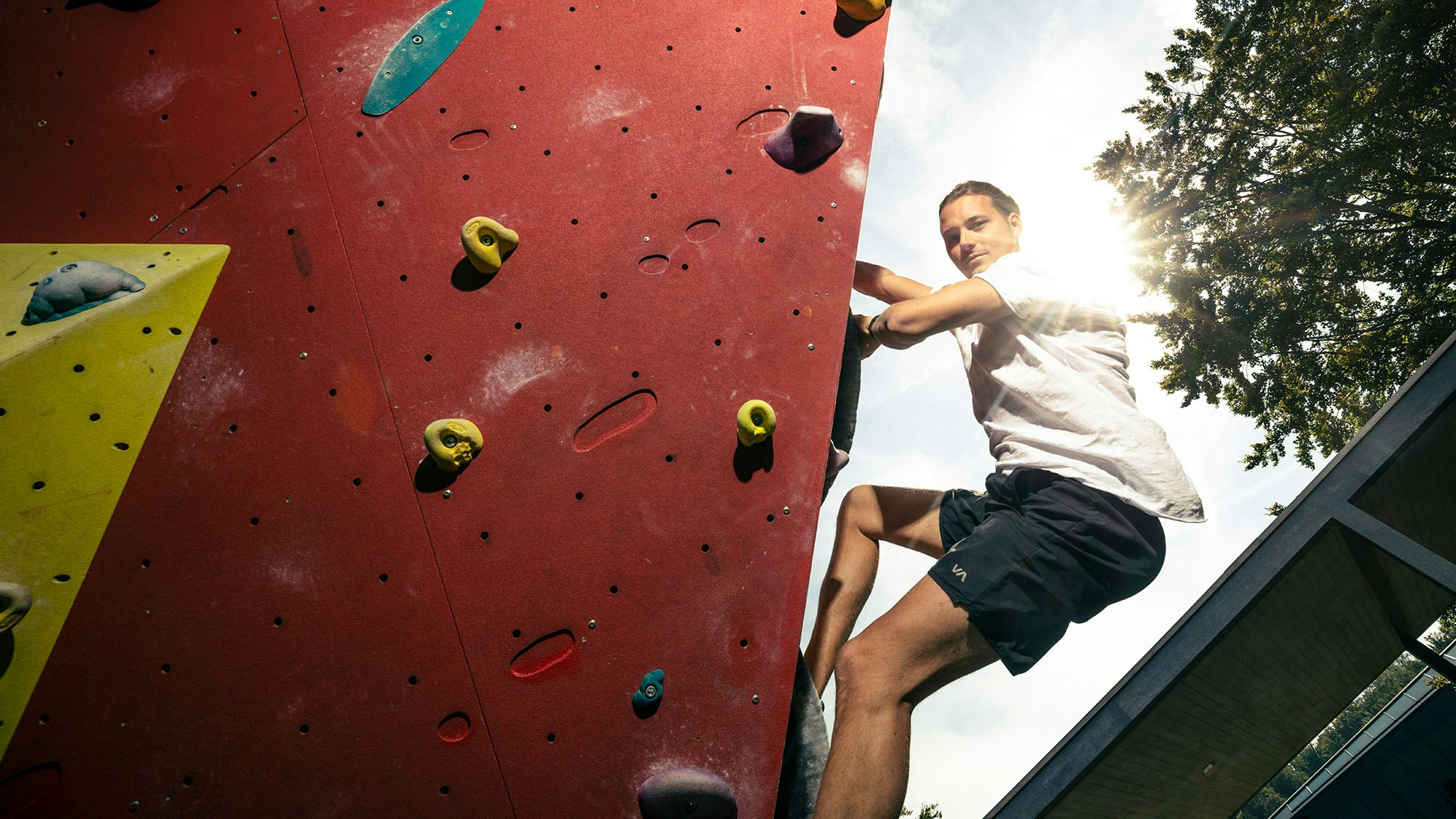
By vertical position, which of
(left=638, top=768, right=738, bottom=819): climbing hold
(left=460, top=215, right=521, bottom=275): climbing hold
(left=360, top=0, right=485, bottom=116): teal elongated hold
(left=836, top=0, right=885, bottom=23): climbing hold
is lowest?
(left=638, top=768, right=738, bottom=819): climbing hold

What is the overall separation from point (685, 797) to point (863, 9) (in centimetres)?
282

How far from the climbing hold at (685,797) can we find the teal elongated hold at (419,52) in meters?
2.42

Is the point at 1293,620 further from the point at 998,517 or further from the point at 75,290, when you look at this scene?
the point at 75,290

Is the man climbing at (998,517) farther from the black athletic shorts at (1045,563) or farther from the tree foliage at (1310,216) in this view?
the tree foliage at (1310,216)

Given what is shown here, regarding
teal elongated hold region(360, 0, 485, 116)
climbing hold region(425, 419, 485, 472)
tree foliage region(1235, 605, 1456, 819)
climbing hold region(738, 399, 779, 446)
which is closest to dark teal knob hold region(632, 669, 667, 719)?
climbing hold region(738, 399, 779, 446)

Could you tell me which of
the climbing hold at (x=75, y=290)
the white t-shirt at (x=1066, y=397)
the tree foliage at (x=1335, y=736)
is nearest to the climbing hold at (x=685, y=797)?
the white t-shirt at (x=1066, y=397)

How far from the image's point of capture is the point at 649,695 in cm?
188

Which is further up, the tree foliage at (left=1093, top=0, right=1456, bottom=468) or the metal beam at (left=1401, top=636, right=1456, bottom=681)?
the tree foliage at (left=1093, top=0, right=1456, bottom=468)

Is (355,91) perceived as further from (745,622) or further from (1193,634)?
(1193,634)

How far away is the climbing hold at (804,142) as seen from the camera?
2.43 m

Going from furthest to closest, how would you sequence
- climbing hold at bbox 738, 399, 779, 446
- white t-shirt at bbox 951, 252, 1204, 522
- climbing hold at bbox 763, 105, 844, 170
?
climbing hold at bbox 763, 105, 844, 170 → white t-shirt at bbox 951, 252, 1204, 522 → climbing hold at bbox 738, 399, 779, 446

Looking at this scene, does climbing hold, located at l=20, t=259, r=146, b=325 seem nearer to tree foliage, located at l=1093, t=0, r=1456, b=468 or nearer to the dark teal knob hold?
the dark teal knob hold

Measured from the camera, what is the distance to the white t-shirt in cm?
228

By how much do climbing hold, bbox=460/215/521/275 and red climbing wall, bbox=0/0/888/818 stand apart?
0.18ft
